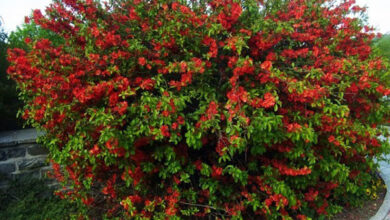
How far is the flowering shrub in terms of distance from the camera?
6.68 feet

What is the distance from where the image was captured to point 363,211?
10.1 feet

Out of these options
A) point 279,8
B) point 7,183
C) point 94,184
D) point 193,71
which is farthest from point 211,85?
point 7,183

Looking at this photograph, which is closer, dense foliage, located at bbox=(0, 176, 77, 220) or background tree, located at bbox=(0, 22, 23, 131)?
dense foliage, located at bbox=(0, 176, 77, 220)

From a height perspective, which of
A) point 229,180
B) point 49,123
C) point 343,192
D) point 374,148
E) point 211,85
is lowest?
point 343,192

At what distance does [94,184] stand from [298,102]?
2287 mm

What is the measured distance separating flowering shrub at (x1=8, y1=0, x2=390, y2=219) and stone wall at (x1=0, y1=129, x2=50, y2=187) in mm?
557

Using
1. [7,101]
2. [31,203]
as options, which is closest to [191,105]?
[31,203]

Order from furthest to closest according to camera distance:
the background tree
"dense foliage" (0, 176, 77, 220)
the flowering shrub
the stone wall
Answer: the background tree < the stone wall < "dense foliage" (0, 176, 77, 220) < the flowering shrub

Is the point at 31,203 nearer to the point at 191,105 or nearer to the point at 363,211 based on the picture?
the point at 191,105

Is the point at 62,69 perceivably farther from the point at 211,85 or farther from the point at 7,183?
the point at 7,183

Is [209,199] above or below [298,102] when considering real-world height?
below

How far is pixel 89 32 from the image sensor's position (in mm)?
2250

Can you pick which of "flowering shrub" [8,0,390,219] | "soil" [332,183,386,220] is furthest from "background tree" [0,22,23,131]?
"soil" [332,183,386,220]

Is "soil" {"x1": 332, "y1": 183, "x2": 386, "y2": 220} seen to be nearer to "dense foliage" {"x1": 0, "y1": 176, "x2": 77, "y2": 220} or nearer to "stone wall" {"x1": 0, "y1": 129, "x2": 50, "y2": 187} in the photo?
"dense foliage" {"x1": 0, "y1": 176, "x2": 77, "y2": 220}
